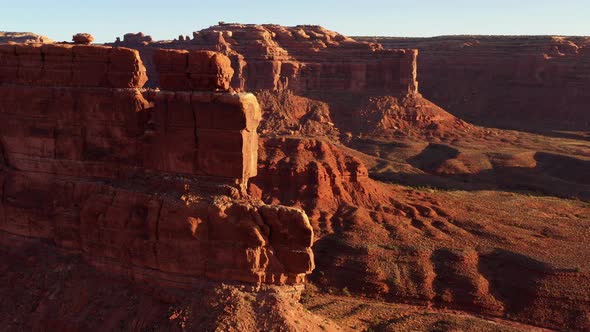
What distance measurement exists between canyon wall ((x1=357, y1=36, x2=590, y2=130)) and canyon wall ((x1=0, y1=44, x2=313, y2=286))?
95.8 m

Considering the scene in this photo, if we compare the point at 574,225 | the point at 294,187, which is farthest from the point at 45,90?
the point at 574,225

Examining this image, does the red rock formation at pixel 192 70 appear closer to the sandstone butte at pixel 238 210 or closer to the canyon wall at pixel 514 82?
the sandstone butte at pixel 238 210

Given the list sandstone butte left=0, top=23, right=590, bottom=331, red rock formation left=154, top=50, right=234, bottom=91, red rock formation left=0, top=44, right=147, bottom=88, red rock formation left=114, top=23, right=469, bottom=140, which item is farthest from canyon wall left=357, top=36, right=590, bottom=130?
red rock formation left=0, top=44, right=147, bottom=88

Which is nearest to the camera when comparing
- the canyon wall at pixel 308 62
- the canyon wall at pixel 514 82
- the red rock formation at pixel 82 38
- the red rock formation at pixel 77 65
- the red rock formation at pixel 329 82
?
the red rock formation at pixel 77 65

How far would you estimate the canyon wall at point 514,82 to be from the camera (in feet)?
351

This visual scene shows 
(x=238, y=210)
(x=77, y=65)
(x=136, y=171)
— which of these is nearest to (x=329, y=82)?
(x=77, y=65)

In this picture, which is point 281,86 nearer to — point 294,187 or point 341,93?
point 341,93

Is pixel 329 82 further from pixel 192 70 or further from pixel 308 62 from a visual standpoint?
pixel 192 70

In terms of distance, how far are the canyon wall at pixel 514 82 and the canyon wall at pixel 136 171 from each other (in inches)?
3770

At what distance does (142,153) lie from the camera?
20.2m

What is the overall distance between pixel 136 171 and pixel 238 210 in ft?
16.7

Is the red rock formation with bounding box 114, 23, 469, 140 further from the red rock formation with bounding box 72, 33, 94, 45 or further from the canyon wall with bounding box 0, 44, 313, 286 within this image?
the canyon wall with bounding box 0, 44, 313, 286

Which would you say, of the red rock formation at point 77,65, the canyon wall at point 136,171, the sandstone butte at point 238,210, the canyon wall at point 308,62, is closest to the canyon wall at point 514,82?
the canyon wall at point 308,62

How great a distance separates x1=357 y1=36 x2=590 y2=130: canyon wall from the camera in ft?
351
